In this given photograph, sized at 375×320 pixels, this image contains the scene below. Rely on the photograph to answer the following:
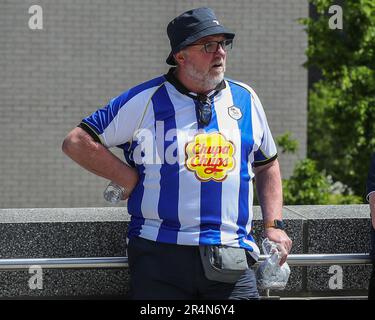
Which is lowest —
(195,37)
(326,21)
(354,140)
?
(354,140)

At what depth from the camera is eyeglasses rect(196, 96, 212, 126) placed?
3.37m

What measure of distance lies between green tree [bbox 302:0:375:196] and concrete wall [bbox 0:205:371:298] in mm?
4456

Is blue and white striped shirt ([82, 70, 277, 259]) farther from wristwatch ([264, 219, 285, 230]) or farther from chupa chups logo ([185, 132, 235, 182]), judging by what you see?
wristwatch ([264, 219, 285, 230])

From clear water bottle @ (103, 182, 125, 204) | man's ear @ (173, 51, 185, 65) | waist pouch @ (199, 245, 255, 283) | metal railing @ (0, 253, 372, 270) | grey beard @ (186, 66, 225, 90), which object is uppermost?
man's ear @ (173, 51, 185, 65)

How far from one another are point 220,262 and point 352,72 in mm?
5681

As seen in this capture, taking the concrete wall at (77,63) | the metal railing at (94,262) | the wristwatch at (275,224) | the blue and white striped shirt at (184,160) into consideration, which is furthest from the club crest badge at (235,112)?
the concrete wall at (77,63)

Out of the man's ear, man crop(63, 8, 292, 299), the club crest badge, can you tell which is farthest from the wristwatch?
the man's ear

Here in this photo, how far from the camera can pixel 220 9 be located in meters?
11.2

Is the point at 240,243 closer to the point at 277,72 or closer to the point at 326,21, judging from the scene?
the point at 326,21

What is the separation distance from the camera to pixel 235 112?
3.44 metres

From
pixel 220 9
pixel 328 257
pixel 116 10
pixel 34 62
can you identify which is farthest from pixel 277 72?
pixel 328 257

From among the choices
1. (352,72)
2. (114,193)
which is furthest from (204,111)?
(352,72)

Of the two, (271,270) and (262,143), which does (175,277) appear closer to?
(271,270)

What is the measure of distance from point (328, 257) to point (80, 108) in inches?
302
